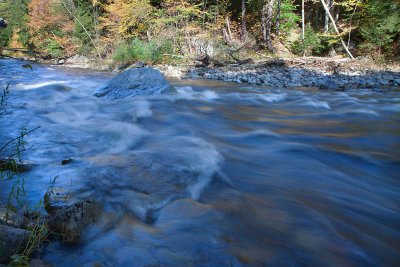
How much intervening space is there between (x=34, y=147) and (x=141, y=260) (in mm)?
2853

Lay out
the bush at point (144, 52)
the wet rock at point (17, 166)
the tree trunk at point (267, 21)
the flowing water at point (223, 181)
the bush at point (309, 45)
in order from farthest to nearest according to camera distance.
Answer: the tree trunk at point (267, 21) < the bush at point (309, 45) < the bush at point (144, 52) < the wet rock at point (17, 166) < the flowing water at point (223, 181)

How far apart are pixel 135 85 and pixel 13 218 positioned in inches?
262

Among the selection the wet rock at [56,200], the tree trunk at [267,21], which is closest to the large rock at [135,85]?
the wet rock at [56,200]

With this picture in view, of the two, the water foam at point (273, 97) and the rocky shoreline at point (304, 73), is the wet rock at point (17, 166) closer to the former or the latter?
the water foam at point (273, 97)

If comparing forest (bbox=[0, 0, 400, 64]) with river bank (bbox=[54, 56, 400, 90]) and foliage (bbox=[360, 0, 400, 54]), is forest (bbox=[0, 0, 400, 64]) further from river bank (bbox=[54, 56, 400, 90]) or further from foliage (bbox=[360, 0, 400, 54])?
river bank (bbox=[54, 56, 400, 90])

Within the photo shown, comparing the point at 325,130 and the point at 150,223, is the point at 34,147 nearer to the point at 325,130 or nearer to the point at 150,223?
the point at 150,223

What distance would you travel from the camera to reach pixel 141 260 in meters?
2.16

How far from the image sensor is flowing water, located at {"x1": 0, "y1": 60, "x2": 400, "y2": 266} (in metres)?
2.31

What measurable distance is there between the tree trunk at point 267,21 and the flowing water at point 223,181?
12083mm

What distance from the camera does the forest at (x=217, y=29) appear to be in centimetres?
1537

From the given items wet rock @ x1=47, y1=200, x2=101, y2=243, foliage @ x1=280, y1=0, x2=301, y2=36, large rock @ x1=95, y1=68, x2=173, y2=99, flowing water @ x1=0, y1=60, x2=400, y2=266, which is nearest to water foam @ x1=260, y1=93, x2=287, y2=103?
flowing water @ x1=0, y1=60, x2=400, y2=266

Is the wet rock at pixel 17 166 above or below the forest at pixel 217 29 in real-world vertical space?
below

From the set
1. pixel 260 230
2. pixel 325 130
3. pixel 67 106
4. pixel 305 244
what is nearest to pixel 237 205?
pixel 260 230

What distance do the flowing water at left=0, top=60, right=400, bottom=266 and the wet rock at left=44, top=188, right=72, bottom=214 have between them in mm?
170
